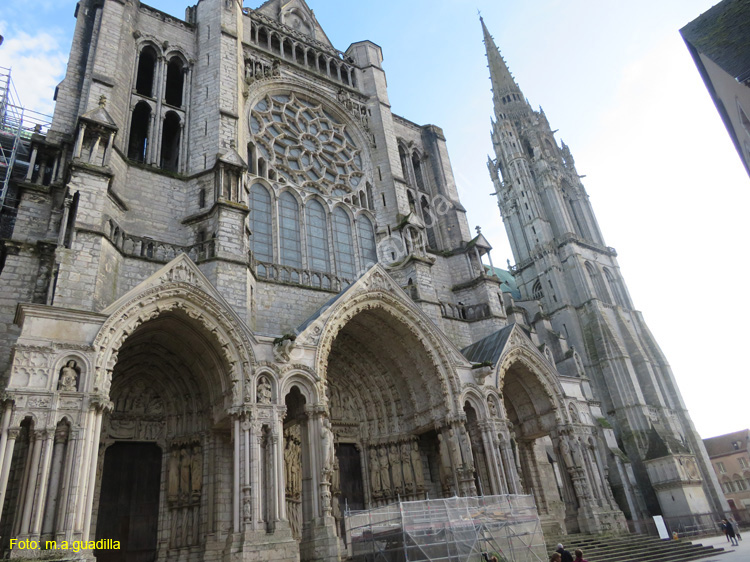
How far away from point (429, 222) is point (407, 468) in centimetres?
978

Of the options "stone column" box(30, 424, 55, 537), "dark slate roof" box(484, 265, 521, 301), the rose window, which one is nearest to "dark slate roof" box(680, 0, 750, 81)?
"stone column" box(30, 424, 55, 537)

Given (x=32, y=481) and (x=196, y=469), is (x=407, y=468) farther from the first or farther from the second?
(x=32, y=481)

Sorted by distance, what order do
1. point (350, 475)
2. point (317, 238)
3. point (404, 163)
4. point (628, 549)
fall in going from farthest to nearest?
point (404, 163), point (317, 238), point (350, 475), point (628, 549)

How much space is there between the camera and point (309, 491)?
10.4 metres

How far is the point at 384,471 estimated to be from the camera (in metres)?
13.7

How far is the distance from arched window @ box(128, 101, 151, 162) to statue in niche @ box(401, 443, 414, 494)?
11.1m

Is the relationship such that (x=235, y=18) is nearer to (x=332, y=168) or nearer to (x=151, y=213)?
(x=332, y=168)

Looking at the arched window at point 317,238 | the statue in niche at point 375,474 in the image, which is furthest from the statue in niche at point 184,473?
the arched window at point 317,238

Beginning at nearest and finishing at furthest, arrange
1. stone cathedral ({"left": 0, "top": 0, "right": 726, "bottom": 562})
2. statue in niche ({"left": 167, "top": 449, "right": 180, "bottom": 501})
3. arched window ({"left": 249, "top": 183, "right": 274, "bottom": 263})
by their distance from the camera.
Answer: stone cathedral ({"left": 0, "top": 0, "right": 726, "bottom": 562})
statue in niche ({"left": 167, "top": 449, "right": 180, "bottom": 501})
arched window ({"left": 249, "top": 183, "right": 274, "bottom": 263})

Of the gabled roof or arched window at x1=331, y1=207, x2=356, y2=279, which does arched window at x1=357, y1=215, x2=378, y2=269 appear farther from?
the gabled roof

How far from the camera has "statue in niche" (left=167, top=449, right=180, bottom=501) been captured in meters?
10.6

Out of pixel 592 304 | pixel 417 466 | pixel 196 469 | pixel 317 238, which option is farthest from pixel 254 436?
pixel 592 304

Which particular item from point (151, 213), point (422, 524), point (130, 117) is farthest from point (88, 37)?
point (422, 524)

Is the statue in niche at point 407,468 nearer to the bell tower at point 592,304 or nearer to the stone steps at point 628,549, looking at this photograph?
the stone steps at point 628,549
